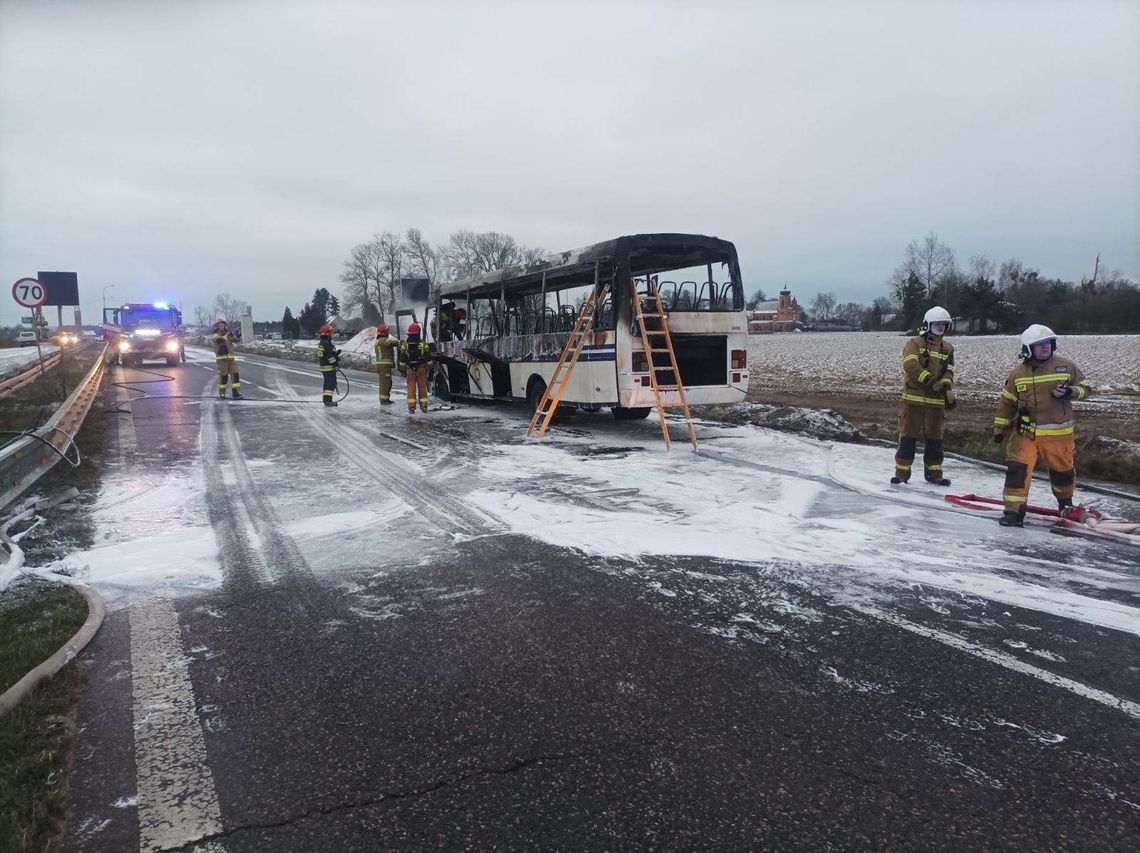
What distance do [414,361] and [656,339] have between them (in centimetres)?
592

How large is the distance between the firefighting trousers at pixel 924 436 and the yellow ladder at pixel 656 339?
2.81 meters

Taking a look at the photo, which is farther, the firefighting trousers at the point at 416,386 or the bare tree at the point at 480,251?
the bare tree at the point at 480,251

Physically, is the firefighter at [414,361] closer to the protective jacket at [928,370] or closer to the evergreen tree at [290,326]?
the protective jacket at [928,370]

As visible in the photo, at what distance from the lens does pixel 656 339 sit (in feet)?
34.0

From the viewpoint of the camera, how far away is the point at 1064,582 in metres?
4.61

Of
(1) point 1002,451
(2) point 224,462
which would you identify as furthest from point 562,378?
(1) point 1002,451

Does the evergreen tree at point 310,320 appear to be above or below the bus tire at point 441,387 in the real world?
above

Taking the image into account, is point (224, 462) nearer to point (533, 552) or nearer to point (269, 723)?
point (533, 552)

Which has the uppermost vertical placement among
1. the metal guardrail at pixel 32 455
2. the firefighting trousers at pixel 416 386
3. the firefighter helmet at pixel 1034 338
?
the firefighter helmet at pixel 1034 338

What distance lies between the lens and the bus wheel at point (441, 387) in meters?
16.7

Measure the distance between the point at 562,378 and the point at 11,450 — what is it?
707cm

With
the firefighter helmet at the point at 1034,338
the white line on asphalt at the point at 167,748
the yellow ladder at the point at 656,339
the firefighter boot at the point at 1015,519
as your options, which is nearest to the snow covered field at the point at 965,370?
the yellow ladder at the point at 656,339

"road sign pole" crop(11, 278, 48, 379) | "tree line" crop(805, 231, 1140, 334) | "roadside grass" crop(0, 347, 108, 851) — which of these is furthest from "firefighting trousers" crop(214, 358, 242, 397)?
"tree line" crop(805, 231, 1140, 334)

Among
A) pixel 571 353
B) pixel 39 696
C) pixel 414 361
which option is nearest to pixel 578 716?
pixel 39 696
